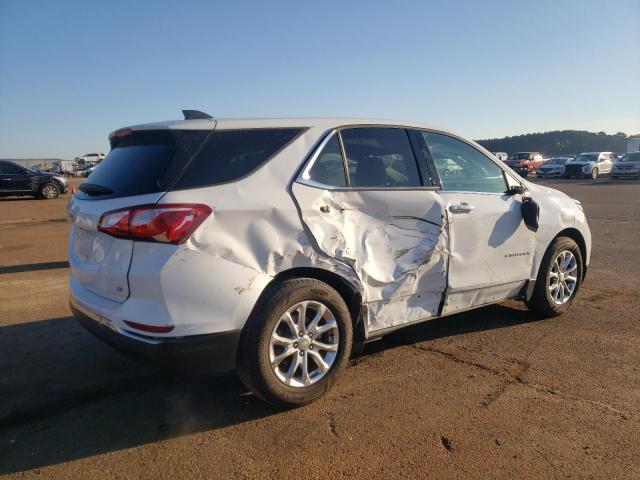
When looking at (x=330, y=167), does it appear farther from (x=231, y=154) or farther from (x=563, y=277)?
(x=563, y=277)

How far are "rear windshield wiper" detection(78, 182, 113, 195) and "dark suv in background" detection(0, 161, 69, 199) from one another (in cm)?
2177

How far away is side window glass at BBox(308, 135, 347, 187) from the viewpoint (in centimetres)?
348

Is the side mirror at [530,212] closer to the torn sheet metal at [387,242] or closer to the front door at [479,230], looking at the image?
the front door at [479,230]

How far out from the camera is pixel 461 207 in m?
4.18

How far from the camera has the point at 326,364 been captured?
11.2ft

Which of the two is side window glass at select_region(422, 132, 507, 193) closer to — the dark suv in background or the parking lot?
the parking lot

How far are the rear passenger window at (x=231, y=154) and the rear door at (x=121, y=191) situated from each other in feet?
0.23

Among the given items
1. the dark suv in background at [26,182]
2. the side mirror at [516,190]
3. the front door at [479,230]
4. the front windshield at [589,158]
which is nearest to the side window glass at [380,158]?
the front door at [479,230]

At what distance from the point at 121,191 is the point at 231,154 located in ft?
2.26

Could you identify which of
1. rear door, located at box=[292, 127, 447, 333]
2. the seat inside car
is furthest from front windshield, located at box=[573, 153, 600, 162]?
the seat inside car

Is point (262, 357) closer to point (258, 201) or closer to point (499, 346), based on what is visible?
point (258, 201)

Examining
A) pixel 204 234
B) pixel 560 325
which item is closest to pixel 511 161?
pixel 560 325

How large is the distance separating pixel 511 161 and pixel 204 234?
4606cm

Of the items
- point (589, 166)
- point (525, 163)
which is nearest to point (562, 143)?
point (525, 163)
